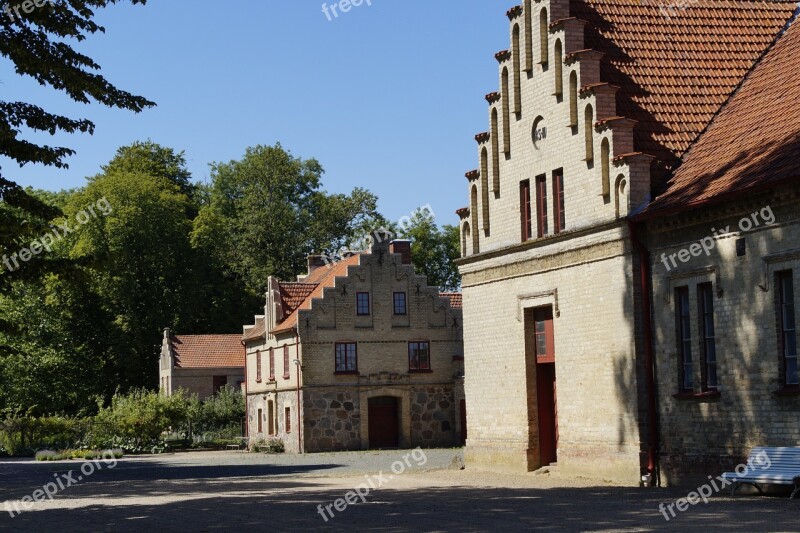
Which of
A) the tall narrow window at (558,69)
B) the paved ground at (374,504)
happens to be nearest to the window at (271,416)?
the paved ground at (374,504)

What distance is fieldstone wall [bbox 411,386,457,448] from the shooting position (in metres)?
54.6

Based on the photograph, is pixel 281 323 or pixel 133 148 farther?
pixel 133 148

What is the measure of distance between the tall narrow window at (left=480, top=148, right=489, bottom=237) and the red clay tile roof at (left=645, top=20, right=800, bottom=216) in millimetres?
6700

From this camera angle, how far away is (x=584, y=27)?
29016 mm

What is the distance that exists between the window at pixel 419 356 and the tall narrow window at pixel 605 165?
29061mm

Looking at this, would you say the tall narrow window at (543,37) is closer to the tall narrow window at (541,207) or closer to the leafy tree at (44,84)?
the tall narrow window at (541,207)

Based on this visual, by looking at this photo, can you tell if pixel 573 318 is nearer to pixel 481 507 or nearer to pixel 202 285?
pixel 481 507

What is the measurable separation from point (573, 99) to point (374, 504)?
1129cm

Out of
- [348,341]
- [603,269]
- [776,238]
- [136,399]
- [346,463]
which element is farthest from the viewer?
[136,399]

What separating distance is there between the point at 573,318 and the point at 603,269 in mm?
1763

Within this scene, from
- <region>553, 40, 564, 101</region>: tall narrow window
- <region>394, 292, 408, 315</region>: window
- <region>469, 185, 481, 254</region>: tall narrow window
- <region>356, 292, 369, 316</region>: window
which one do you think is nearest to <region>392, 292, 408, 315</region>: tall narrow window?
<region>394, 292, 408, 315</region>: window

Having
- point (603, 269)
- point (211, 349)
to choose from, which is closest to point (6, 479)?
point (603, 269)

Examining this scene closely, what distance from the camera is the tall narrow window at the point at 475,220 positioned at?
32.8 meters

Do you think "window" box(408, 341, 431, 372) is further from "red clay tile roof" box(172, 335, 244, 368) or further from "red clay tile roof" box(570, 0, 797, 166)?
"red clay tile roof" box(570, 0, 797, 166)
